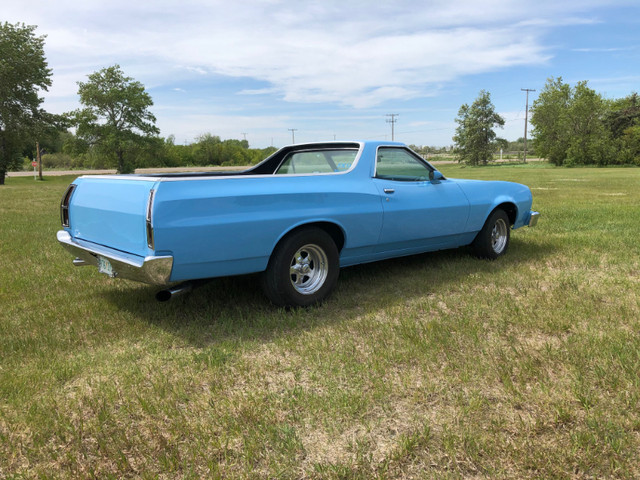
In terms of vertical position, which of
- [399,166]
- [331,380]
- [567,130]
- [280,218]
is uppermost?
[567,130]

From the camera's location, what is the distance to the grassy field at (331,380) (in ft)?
7.38

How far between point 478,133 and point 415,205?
228ft

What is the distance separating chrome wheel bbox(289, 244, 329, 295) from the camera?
14.0 feet

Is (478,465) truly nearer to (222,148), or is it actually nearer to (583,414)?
(583,414)

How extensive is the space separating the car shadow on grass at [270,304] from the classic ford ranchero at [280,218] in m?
0.22

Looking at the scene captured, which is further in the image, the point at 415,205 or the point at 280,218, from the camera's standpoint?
the point at 415,205

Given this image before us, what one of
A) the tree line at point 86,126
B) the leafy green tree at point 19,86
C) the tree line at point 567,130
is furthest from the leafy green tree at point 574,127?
the leafy green tree at point 19,86

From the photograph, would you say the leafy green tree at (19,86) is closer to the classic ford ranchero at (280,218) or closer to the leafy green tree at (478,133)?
the classic ford ranchero at (280,218)

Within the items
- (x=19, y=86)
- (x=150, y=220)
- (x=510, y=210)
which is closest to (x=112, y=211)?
(x=150, y=220)

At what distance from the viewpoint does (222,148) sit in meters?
94.4

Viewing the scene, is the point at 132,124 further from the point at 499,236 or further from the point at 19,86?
the point at 499,236

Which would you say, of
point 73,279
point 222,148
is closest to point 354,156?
point 73,279

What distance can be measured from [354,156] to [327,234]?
1.17 m

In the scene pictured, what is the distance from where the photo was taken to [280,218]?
12.9 ft
